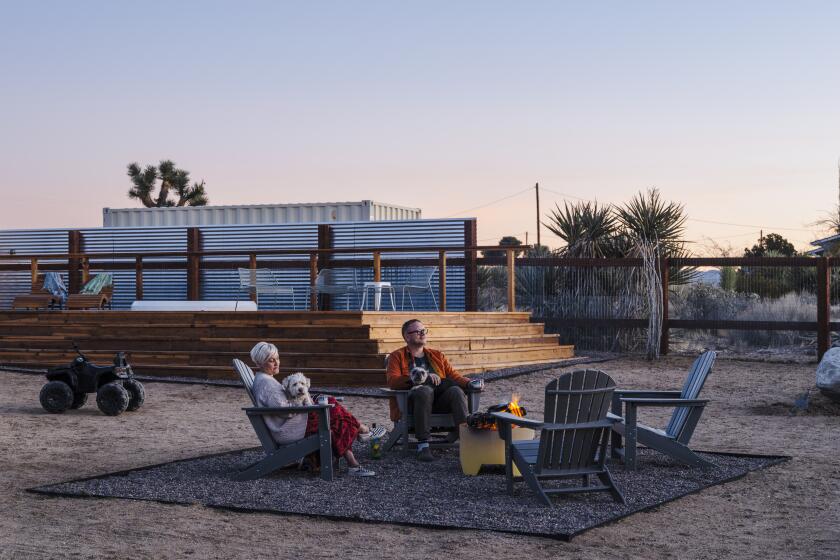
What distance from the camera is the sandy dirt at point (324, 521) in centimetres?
538

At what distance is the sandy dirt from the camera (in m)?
5.38

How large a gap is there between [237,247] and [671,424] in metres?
13.8

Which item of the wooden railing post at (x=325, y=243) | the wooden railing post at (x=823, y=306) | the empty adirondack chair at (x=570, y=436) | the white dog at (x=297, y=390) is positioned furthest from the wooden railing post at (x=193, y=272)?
the empty adirondack chair at (x=570, y=436)

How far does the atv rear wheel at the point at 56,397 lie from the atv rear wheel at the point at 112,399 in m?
0.36

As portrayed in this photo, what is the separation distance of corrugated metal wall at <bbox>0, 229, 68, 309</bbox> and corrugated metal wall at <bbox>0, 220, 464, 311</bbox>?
0.02m

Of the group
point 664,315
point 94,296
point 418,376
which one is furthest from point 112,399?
point 664,315

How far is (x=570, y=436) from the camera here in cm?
650

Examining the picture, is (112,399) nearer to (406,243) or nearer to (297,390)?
(297,390)

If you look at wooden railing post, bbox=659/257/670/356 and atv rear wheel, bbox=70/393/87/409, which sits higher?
wooden railing post, bbox=659/257/670/356

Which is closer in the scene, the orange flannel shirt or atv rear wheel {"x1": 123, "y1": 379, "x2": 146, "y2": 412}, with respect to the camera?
the orange flannel shirt

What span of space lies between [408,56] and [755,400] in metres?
7.81

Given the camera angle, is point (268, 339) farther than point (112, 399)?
Yes

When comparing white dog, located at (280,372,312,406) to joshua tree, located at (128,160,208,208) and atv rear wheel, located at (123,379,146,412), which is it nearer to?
atv rear wheel, located at (123,379,146,412)

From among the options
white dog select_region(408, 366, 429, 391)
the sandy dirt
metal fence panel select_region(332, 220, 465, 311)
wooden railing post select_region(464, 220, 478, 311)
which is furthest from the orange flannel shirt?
wooden railing post select_region(464, 220, 478, 311)
